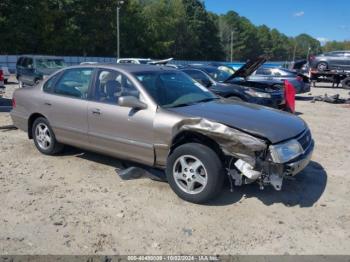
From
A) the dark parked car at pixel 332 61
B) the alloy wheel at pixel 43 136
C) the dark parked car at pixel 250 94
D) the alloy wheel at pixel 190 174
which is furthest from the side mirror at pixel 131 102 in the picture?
the dark parked car at pixel 332 61

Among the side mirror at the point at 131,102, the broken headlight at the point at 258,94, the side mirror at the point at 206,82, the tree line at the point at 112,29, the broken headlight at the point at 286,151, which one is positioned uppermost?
the tree line at the point at 112,29

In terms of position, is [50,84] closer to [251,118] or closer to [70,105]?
[70,105]

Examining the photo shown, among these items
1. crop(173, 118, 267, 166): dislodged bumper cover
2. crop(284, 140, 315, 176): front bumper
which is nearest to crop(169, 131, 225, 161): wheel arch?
crop(173, 118, 267, 166): dislodged bumper cover

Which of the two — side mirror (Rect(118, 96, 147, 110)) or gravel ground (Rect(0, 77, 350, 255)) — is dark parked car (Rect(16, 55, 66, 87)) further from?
side mirror (Rect(118, 96, 147, 110))

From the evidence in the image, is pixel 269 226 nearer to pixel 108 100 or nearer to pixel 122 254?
pixel 122 254

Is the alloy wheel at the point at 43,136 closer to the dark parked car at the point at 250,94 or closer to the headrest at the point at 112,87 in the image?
the headrest at the point at 112,87

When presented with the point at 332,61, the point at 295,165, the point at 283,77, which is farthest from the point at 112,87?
the point at 332,61

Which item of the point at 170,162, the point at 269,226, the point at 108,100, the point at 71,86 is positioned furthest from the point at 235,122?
the point at 71,86

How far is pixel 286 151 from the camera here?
4.44 metres

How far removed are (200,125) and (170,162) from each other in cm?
61

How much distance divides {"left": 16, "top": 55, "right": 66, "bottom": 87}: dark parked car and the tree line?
27.9 meters

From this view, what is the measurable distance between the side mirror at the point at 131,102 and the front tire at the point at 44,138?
1933mm

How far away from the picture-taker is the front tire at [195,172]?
4465 millimetres

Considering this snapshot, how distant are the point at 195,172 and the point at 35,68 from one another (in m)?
16.5
